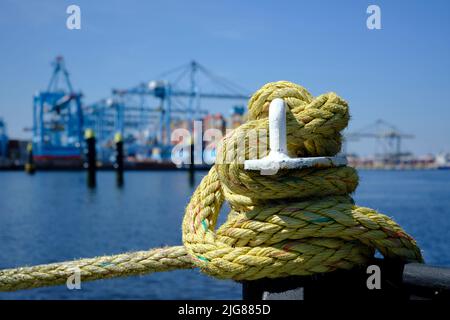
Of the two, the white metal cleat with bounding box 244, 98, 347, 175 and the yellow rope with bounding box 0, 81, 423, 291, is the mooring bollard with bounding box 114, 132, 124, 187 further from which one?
the white metal cleat with bounding box 244, 98, 347, 175

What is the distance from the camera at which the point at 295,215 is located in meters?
1.31

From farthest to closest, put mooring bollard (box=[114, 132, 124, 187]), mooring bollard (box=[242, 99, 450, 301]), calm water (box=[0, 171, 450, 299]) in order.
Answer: mooring bollard (box=[114, 132, 124, 187]), calm water (box=[0, 171, 450, 299]), mooring bollard (box=[242, 99, 450, 301])

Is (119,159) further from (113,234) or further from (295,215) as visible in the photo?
(295,215)

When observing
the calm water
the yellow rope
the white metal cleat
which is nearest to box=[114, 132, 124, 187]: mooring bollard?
the calm water

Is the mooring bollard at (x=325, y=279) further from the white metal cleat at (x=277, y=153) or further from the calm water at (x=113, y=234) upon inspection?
the calm water at (x=113, y=234)

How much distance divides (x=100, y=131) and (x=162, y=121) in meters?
11.2

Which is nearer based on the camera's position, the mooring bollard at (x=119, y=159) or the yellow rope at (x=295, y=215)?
the yellow rope at (x=295, y=215)

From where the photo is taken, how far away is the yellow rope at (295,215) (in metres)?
1.29

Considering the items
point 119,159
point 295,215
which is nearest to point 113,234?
point 295,215

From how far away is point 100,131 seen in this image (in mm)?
82875

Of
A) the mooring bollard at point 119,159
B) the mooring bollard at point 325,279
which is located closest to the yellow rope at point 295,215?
the mooring bollard at point 325,279

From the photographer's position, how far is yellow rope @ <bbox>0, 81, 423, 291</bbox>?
129 centimetres

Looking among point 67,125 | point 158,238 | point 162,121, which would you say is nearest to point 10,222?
point 158,238

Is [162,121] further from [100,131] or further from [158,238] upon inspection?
[158,238]
